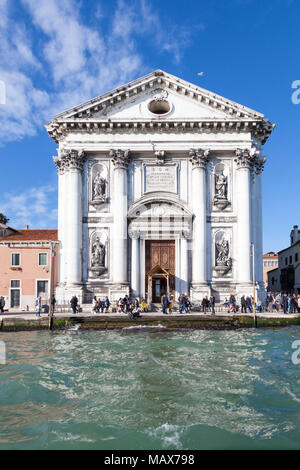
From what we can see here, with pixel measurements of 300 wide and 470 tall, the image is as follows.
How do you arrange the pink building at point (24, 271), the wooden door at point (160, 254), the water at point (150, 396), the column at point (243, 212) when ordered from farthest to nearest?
the pink building at point (24, 271), the wooden door at point (160, 254), the column at point (243, 212), the water at point (150, 396)

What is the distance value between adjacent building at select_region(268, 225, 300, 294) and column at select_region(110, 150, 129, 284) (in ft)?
64.4

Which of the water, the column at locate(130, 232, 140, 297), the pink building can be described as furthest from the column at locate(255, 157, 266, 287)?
the pink building

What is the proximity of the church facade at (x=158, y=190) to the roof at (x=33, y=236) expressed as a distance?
7.56 ft

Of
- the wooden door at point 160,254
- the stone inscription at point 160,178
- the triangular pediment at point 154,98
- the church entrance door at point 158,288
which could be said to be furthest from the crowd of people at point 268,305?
the triangular pediment at point 154,98

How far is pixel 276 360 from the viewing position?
11.8 m

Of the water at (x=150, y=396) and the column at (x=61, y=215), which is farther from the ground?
the column at (x=61, y=215)

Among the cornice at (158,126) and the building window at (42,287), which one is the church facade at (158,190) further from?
the building window at (42,287)

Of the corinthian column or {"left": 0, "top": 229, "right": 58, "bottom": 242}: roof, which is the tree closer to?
{"left": 0, "top": 229, "right": 58, "bottom": 242}: roof

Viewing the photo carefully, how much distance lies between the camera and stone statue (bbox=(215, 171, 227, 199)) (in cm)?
2481

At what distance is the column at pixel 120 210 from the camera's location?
948 inches

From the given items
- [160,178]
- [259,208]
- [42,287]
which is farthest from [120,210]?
[259,208]
